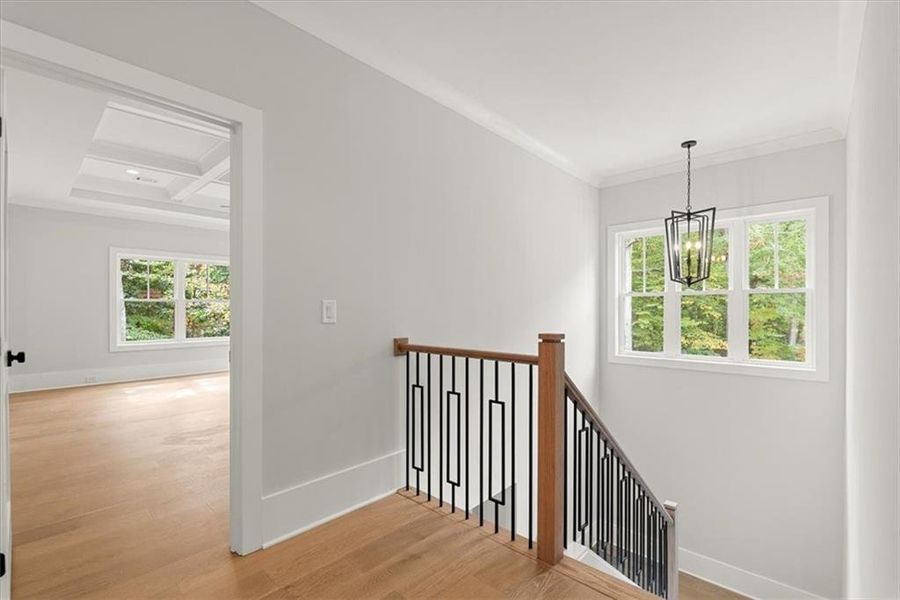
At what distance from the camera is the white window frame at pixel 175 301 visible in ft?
20.5

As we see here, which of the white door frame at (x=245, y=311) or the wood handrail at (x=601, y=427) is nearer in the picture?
the white door frame at (x=245, y=311)

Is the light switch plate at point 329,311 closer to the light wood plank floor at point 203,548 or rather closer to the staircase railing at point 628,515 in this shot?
the light wood plank floor at point 203,548

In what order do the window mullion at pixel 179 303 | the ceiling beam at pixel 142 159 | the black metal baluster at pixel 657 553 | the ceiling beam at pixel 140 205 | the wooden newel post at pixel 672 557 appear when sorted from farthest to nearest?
1. the window mullion at pixel 179 303
2. the ceiling beam at pixel 140 205
3. the ceiling beam at pixel 142 159
4. the black metal baluster at pixel 657 553
5. the wooden newel post at pixel 672 557

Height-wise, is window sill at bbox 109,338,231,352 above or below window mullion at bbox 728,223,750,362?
below

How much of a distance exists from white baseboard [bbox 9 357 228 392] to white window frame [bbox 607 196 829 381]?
6.18 meters

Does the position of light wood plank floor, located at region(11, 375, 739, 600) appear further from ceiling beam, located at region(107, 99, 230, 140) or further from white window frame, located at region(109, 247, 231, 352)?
white window frame, located at region(109, 247, 231, 352)

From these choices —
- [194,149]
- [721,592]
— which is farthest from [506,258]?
[721,592]

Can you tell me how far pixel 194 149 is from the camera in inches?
169

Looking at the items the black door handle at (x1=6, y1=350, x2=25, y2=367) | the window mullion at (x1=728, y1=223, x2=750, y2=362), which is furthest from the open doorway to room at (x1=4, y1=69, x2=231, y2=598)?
the window mullion at (x1=728, y1=223, x2=750, y2=362)

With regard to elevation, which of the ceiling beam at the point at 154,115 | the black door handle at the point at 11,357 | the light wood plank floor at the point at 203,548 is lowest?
the light wood plank floor at the point at 203,548

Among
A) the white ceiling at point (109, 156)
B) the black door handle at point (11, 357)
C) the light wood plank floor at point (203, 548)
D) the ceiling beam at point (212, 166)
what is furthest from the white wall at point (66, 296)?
the black door handle at point (11, 357)

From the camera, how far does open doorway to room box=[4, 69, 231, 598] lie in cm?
213

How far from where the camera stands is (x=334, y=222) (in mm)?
2391

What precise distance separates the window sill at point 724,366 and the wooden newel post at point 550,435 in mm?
3002
